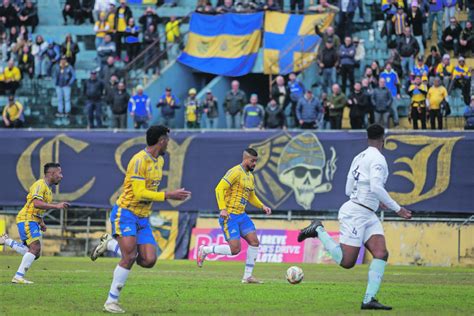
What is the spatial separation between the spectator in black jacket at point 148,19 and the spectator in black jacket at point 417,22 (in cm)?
1031

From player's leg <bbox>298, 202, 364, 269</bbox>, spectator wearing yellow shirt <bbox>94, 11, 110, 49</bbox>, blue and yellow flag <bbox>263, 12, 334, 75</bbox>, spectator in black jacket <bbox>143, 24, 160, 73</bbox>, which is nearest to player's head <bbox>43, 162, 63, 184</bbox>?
player's leg <bbox>298, 202, 364, 269</bbox>

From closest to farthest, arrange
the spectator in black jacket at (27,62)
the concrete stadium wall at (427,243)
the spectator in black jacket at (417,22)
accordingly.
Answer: the concrete stadium wall at (427,243) → the spectator in black jacket at (417,22) → the spectator in black jacket at (27,62)

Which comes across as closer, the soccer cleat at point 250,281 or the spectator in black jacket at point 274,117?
the soccer cleat at point 250,281

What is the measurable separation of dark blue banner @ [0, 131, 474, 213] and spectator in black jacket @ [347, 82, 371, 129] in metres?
2.46

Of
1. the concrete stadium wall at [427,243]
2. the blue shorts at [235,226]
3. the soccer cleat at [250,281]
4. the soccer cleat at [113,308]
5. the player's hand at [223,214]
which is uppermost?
the player's hand at [223,214]

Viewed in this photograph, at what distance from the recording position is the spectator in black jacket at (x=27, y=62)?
43969 millimetres

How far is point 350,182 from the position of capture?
16.2 metres

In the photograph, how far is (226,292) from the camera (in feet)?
63.0

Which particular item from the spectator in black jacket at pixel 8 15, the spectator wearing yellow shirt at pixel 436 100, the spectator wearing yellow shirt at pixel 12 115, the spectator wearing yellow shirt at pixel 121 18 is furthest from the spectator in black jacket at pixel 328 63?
the spectator in black jacket at pixel 8 15

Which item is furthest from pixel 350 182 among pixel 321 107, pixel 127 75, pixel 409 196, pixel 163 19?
pixel 163 19

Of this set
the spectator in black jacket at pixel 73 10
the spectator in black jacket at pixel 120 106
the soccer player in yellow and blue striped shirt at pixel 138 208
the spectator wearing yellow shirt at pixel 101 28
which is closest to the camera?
the soccer player in yellow and blue striped shirt at pixel 138 208

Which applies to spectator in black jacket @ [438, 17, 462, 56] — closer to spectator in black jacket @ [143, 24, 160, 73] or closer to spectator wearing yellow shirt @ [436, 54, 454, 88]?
spectator wearing yellow shirt @ [436, 54, 454, 88]

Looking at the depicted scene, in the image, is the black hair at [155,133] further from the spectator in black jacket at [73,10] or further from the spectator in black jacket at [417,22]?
the spectator in black jacket at [73,10]

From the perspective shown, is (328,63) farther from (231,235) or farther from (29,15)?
(231,235)
